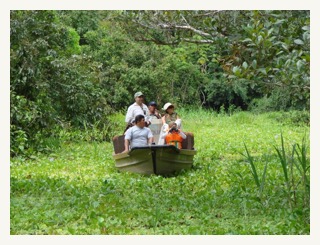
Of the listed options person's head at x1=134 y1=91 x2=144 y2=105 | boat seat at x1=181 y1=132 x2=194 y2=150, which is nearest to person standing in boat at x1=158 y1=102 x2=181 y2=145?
boat seat at x1=181 y1=132 x2=194 y2=150

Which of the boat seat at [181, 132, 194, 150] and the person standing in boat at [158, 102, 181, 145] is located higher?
→ the person standing in boat at [158, 102, 181, 145]

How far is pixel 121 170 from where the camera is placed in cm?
993

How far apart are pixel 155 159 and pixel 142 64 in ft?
42.5

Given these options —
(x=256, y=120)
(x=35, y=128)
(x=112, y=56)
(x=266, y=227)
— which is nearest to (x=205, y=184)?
(x=266, y=227)

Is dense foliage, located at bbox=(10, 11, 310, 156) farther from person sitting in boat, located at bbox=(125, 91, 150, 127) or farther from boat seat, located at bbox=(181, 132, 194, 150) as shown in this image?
boat seat, located at bbox=(181, 132, 194, 150)

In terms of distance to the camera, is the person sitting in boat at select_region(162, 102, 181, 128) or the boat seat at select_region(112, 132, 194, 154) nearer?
the person sitting in boat at select_region(162, 102, 181, 128)

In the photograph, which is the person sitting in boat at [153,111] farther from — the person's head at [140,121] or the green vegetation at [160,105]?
the green vegetation at [160,105]

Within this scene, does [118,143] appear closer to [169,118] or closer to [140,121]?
[169,118]

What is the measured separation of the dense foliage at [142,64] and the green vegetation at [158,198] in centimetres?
73

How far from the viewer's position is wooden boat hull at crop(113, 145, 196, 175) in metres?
9.26

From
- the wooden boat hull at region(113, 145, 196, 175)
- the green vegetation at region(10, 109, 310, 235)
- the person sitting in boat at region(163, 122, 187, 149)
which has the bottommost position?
the green vegetation at region(10, 109, 310, 235)

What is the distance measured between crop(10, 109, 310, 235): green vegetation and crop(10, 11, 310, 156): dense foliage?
0.73 metres
